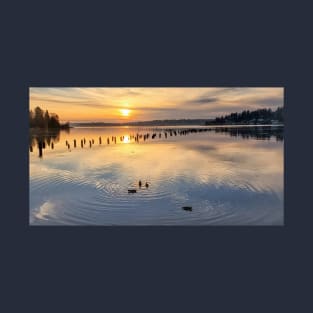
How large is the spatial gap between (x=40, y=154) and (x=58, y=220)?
1441mm

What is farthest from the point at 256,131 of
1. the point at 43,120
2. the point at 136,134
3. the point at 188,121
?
the point at 43,120

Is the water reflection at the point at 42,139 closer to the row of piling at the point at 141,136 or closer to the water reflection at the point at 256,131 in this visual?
the row of piling at the point at 141,136

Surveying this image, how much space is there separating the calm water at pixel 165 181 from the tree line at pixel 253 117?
0.67 feet

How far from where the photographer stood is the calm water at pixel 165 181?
7918 millimetres

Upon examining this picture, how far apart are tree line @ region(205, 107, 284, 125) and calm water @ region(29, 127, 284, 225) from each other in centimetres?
20

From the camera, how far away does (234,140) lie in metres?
8.41

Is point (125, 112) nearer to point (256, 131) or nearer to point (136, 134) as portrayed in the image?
point (136, 134)

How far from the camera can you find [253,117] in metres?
8.34

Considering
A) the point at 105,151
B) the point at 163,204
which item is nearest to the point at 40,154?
the point at 105,151

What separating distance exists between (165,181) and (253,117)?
238 centimetres

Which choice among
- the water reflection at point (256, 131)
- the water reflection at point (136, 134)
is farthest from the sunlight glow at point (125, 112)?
the water reflection at point (256, 131)

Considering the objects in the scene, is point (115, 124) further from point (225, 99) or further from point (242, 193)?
point (242, 193)

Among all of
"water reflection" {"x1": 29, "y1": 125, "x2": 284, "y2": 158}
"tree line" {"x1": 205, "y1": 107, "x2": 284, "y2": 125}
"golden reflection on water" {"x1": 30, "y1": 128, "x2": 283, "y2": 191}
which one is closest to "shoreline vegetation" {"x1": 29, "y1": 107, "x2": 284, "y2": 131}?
"tree line" {"x1": 205, "y1": 107, "x2": 284, "y2": 125}

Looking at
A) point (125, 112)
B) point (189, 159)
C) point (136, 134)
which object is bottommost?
point (189, 159)
